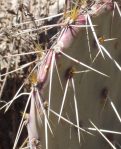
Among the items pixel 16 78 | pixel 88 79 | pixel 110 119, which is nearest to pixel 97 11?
pixel 88 79

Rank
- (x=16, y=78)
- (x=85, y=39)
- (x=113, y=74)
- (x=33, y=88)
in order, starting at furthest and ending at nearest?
1. (x=16, y=78)
2. (x=113, y=74)
3. (x=85, y=39)
4. (x=33, y=88)

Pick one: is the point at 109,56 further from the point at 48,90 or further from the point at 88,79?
the point at 48,90

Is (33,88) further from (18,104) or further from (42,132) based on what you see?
(18,104)

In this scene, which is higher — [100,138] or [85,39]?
[85,39]

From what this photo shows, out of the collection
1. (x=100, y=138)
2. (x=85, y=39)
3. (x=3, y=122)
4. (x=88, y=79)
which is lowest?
(x=3, y=122)

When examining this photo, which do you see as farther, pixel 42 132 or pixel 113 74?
pixel 113 74

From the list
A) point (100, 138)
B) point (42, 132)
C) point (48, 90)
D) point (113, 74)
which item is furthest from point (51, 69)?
point (100, 138)

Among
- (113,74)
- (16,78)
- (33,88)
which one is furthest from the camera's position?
(16,78)
